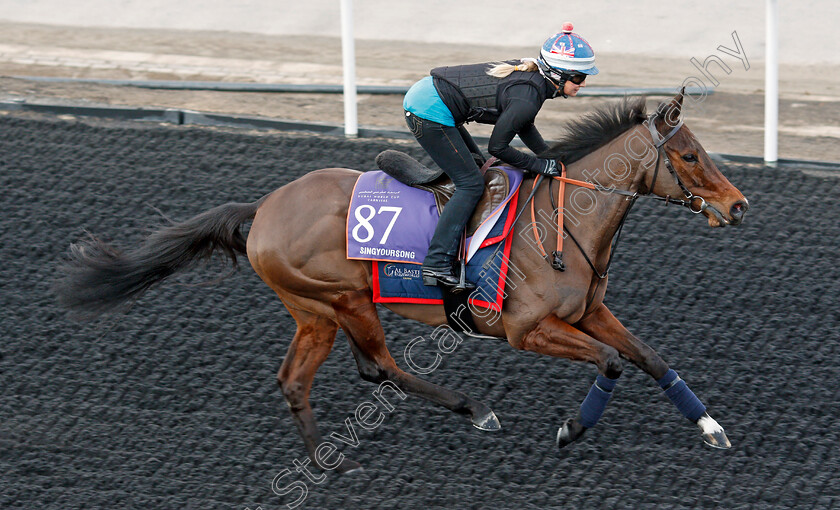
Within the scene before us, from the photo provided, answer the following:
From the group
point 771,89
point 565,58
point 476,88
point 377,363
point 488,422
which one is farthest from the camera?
point 771,89

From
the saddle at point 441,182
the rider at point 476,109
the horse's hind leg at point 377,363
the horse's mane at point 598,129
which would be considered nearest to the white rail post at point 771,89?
the horse's mane at point 598,129

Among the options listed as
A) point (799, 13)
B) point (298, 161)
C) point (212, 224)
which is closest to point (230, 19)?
point (298, 161)

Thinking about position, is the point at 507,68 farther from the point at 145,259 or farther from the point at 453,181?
the point at 145,259

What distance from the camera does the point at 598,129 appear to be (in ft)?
15.0

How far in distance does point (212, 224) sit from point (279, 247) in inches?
16.6

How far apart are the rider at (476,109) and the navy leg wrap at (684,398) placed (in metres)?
0.99

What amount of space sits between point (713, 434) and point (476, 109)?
175 centimetres

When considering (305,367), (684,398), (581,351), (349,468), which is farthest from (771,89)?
(349,468)

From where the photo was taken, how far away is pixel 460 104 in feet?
14.6

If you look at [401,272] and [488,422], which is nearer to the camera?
[401,272]

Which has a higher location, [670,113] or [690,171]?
[670,113]

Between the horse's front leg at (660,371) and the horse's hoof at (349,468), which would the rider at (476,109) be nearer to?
the horse's front leg at (660,371)

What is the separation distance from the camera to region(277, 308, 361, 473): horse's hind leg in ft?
15.5

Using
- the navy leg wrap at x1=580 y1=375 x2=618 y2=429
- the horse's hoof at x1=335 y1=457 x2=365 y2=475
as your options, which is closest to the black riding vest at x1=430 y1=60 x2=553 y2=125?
the navy leg wrap at x1=580 y1=375 x2=618 y2=429
